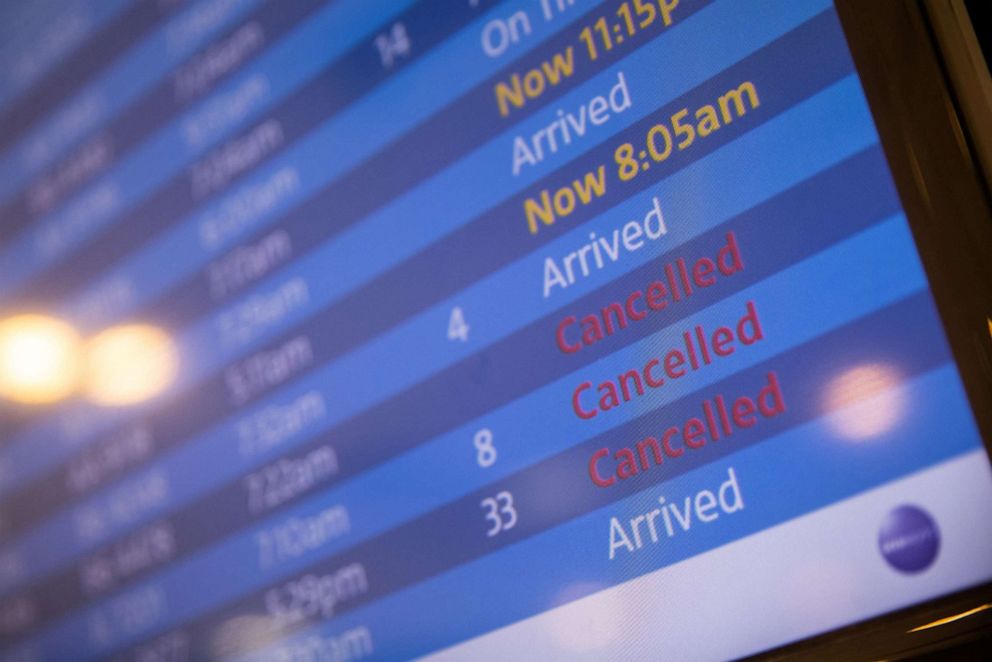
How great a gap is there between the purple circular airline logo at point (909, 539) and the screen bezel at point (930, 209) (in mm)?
34

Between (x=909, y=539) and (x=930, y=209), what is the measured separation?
0.27 m

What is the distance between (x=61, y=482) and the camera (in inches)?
64.9

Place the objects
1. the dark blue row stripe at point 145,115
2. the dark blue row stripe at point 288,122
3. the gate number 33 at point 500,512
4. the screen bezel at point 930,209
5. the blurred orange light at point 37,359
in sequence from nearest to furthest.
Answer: the screen bezel at point 930,209
the gate number 33 at point 500,512
the dark blue row stripe at point 288,122
the dark blue row stripe at point 145,115
the blurred orange light at point 37,359

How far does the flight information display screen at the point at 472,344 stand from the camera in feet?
3.25

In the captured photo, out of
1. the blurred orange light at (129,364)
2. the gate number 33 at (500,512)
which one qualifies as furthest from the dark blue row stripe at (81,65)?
the gate number 33 at (500,512)

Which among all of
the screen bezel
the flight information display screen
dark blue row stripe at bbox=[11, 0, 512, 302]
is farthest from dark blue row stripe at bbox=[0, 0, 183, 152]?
the screen bezel

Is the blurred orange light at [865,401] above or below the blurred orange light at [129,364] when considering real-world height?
below

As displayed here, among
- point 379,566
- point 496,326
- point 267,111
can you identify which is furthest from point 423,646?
point 267,111

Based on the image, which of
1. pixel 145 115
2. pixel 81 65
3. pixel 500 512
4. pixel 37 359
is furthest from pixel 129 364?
pixel 500 512

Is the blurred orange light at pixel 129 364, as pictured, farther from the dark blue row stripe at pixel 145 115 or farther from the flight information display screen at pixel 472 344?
the dark blue row stripe at pixel 145 115

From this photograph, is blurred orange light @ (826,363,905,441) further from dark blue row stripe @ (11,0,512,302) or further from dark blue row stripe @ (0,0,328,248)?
dark blue row stripe @ (0,0,328,248)

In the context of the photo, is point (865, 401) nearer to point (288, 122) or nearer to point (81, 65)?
point (288, 122)

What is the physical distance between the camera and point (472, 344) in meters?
1.24

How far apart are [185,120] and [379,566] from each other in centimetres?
72
